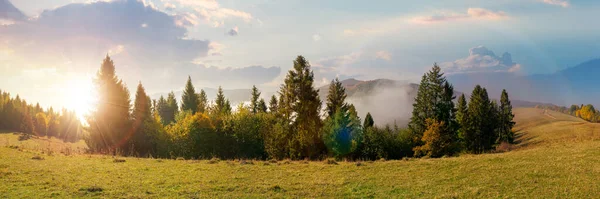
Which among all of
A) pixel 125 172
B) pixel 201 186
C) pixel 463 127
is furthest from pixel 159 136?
pixel 463 127

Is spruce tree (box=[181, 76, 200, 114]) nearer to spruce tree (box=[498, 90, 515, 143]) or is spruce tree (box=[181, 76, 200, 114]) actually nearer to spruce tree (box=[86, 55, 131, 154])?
spruce tree (box=[86, 55, 131, 154])

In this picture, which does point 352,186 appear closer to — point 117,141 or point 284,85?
point 284,85

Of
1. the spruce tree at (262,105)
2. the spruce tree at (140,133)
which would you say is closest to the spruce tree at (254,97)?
the spruce tree at (262,105)

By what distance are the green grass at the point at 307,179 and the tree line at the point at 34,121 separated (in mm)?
124545

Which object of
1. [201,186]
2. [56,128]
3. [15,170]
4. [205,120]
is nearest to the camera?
[201,186]

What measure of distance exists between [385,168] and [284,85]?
2268 cm

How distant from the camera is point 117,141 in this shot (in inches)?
2190

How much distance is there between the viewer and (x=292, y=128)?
1764 inches

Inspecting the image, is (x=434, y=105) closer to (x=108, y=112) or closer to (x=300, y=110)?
(x=300, y=110)

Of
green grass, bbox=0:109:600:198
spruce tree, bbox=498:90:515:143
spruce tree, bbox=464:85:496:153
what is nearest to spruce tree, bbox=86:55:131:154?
green grass, bbox=0:109:600:198

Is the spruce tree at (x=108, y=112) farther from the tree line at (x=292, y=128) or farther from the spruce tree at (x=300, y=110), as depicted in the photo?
the spruce tree at (x=300, y=110)

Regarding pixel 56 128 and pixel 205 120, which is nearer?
pixel 205 120

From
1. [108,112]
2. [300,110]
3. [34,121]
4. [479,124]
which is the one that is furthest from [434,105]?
[34,121]

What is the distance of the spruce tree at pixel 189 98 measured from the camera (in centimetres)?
10300
